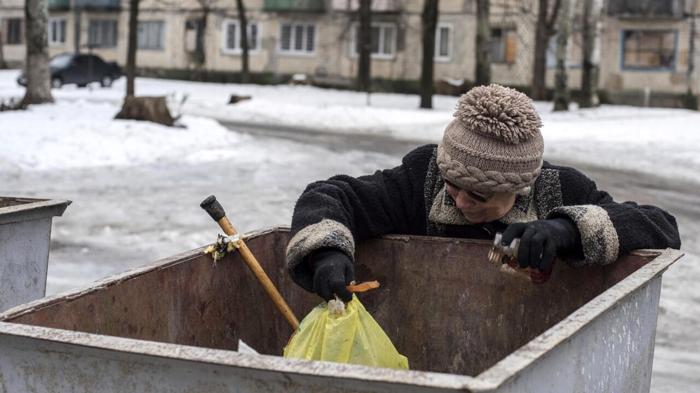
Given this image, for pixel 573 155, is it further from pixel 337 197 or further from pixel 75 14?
pixel 75 14

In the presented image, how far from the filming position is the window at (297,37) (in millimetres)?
48188

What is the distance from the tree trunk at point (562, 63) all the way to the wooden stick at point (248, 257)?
27651mm

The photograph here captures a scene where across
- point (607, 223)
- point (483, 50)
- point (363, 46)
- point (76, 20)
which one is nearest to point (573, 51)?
point (363, 46)

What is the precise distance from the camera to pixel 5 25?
55.7m

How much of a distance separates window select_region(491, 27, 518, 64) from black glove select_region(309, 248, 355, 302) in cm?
4110

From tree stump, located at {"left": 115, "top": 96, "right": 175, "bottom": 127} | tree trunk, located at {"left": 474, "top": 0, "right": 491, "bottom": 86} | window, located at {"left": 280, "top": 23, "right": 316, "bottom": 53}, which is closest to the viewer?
tree stump, located at {"left": 115, "top": 96, "right": 175, "bottom": 127}

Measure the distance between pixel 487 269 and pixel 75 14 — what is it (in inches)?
2021

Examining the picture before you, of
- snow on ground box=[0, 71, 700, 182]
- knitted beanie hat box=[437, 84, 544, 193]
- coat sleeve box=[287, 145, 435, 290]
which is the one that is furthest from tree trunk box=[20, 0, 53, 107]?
knitted beanie hat box=[437, 84, 544, 193]

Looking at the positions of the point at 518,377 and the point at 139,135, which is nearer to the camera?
the point at 518,377

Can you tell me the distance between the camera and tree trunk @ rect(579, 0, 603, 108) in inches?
1232

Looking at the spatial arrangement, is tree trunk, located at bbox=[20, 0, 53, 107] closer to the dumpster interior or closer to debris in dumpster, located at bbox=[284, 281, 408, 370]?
the dumpster interior

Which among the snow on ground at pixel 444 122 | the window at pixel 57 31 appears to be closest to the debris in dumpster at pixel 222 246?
the snow on ground at pixel 444 122

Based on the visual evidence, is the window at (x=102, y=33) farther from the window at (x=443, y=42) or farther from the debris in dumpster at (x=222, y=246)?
the debris in dumpster at (x=222, y=246)

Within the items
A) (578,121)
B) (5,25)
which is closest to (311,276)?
(578,121)
